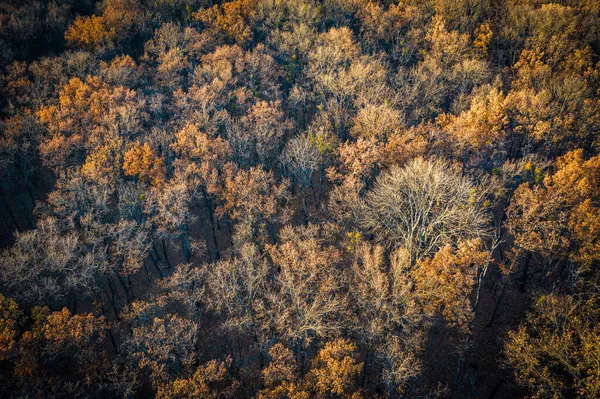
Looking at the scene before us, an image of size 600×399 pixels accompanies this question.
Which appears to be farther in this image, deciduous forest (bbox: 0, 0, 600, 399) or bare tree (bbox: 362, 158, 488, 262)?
bare tree (bbox: 362, 158, 488, 262)

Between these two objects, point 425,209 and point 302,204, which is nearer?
point 425,209

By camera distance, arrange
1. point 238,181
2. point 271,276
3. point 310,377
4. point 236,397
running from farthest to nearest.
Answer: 1. point 271,276
2. point 238,181
3. point 236,397
4. point 310,377

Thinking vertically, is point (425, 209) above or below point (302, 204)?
above

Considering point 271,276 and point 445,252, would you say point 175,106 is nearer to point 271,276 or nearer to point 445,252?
point 271,276


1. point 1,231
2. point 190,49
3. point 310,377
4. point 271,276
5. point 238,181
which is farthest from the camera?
point 190,49

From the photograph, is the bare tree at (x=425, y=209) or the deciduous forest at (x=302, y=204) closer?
the deciduous forest at (x=302, y=204)

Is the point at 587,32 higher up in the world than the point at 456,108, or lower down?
higher up

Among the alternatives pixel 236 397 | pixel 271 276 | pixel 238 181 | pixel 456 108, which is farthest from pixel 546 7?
pixel 236 397

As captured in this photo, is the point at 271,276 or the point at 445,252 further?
the point at 271,276
